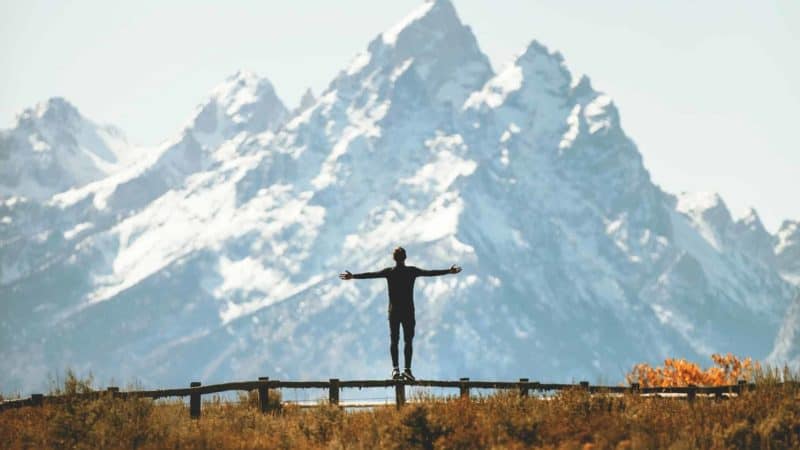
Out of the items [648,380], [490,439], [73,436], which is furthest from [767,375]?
[648,380]

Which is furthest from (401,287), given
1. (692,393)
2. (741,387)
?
(741,387)

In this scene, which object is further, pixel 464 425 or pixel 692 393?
pixel 692 393

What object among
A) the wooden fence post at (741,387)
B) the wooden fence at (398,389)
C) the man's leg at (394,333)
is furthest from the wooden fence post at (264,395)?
the wooden fence post at (741,387)

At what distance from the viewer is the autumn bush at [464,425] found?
58.8 ft

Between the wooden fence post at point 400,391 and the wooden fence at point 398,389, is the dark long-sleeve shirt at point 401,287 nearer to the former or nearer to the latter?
the wooden fence at point 398,389

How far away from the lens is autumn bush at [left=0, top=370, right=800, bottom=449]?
58.8ft

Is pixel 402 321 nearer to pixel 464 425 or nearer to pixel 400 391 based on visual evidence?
pixel 400 391

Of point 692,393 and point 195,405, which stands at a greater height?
point 195,405

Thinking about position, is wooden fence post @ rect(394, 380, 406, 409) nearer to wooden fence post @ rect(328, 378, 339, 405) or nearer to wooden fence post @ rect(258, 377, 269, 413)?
Answer: wooden fence post @ rect(328, 378, 339, 405)

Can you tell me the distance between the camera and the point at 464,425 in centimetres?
1880

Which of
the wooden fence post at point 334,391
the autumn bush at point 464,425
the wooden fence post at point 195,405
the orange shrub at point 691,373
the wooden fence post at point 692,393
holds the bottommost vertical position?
the autumn bush at point 464,425

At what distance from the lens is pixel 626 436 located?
59.7 feet

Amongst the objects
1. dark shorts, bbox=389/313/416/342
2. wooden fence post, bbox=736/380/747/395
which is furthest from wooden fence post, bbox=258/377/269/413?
wooden fence post, bbox=736/380/747/395

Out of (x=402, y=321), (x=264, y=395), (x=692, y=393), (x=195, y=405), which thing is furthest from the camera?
(x=402, y=321)
